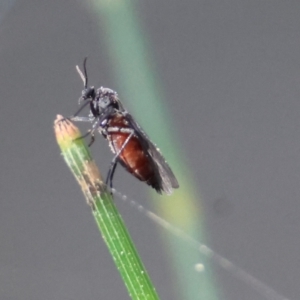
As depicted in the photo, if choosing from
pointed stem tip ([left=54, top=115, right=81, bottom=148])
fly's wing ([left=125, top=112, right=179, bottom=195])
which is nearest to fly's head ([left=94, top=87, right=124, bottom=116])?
fly's wing ([left=125, top=112, right=179, bottom=195])

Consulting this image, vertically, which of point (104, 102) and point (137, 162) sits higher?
point (104, 102)

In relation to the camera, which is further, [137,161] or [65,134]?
[137,161]

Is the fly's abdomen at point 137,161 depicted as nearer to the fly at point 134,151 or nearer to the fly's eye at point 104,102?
the fly at point 134,151

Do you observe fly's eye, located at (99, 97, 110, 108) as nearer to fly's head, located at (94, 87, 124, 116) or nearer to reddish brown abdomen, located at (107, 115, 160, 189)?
fly's head, located at (94, 87, 124, 116)

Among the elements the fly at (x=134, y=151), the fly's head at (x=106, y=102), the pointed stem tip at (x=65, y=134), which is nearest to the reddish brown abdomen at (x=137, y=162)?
the fly at (x=134, y=151)

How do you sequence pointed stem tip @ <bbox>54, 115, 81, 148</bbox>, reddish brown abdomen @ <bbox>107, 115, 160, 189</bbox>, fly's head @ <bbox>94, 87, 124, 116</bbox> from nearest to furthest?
pointed stem tip @ <bbox>54, 115, 81, 148</bbox> < reddish brown abdomen @ <bbox>107, 115, 160, 189</bbox> < fly's head @ <bbox>94, 87, 124, 116</bbox>

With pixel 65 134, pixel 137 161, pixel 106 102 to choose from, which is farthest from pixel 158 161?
pixel 65 134

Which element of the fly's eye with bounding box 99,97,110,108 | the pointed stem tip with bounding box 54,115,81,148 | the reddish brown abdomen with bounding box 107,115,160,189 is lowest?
the pointed stem tip with bounding box 54,115,81,148

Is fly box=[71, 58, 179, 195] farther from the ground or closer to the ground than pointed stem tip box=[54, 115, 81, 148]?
farther from the ground

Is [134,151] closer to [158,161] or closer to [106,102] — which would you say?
[158,161]

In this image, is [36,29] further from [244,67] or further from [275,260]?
[275,260]

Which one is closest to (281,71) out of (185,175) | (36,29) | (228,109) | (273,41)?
(273,41)

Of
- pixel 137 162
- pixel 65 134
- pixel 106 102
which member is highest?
pixel 106 102
